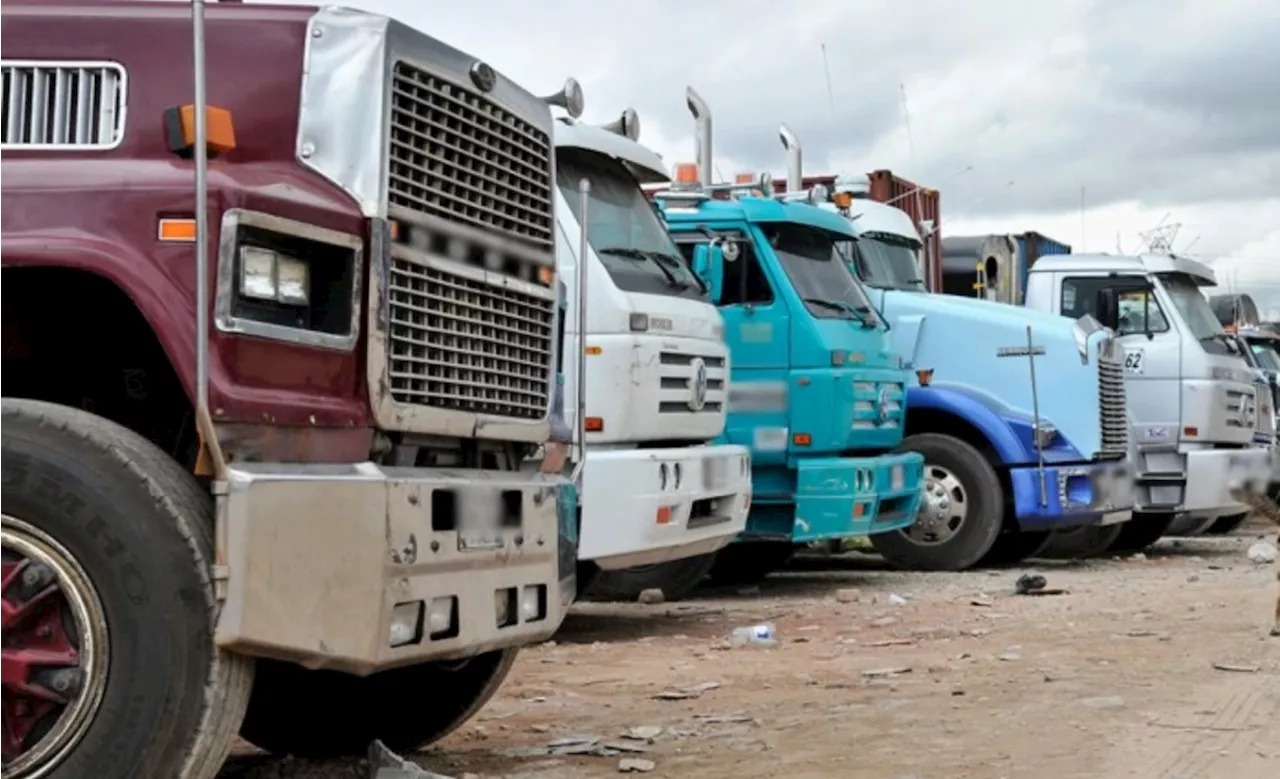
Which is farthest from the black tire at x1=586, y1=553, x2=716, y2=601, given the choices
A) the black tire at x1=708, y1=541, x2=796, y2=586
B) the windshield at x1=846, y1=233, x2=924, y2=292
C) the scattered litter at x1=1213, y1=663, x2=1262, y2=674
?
the scattered litter at x1=1213, y1=663, x2=1262, y2=674

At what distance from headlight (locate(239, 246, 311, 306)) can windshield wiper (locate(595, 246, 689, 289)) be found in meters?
4.59

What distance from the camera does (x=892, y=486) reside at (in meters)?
11.8

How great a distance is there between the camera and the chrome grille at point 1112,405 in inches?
530

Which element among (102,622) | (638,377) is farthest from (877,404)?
(102,622)

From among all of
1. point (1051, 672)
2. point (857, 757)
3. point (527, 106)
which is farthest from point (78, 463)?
point (1051, 672)

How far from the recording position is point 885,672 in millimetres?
7848

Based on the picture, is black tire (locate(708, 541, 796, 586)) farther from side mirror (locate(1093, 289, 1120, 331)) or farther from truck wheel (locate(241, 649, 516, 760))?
truck wheel (locate(241, 649, 516, 760))

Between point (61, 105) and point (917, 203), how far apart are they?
1273 centimetres

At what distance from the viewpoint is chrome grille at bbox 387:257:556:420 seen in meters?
4.62

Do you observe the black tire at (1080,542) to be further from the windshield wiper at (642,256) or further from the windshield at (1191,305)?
the windshield wiper at (642,256)

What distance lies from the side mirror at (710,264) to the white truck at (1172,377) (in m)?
5.00

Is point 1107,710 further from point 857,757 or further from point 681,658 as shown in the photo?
point 681,658

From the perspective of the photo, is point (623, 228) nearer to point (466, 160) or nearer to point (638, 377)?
point (638, 377)

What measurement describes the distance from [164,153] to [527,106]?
141cm
